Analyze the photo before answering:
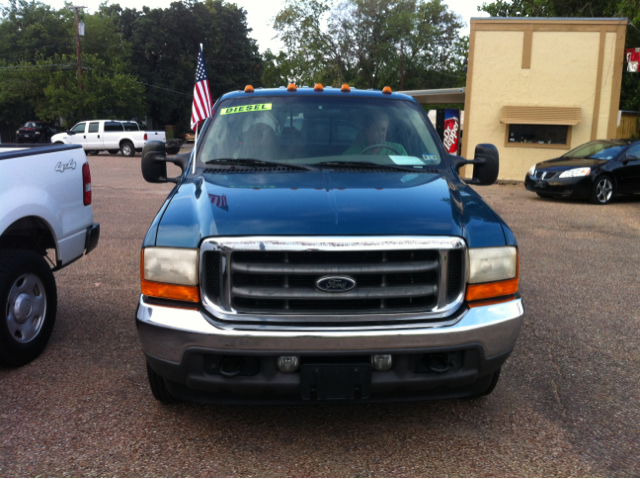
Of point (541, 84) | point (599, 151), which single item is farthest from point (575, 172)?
point (541, 84)

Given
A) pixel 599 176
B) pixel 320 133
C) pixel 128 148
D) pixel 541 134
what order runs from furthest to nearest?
pixel 128 148 < pixel 541 134 < pixel 599 176 < pixel 320 133

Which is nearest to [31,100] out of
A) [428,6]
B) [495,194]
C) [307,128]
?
[428,6]

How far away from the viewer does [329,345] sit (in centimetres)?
291

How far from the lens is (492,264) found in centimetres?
317

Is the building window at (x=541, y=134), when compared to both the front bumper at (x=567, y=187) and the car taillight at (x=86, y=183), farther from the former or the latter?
the car taillight at (x=86, y=183)

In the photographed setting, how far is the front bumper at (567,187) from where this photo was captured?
1412 cm

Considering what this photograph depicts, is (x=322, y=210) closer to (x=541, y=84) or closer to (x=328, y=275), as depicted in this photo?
(x=328, y=275)

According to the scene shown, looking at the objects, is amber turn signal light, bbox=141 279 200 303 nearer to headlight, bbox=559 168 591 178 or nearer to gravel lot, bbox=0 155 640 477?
gravel lot, bbox=0 155 640 477

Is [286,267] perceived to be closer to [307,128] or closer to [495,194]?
[307,128]

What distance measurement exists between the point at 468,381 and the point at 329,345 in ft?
2.29

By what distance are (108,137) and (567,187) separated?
24427mm

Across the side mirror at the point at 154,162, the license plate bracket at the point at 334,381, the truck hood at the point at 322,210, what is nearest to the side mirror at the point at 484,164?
the truck hood at the point at 322,210

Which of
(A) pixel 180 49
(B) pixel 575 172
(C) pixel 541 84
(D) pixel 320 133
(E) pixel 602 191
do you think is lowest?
(E) pixel 602 191

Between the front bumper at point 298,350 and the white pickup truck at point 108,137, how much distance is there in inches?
1205
